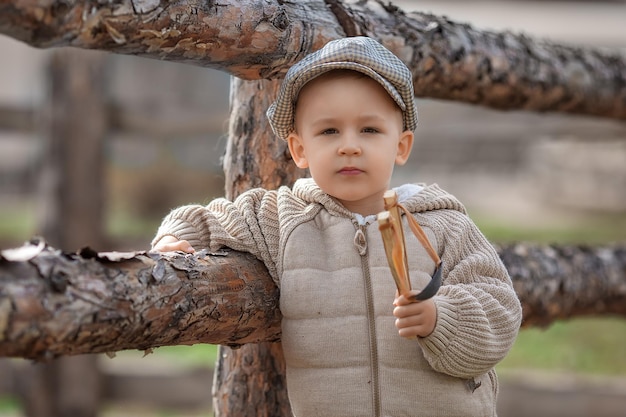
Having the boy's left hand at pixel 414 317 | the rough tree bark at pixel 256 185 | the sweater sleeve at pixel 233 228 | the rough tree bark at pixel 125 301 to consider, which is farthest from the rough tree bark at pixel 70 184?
the boy's left hand at pixel 414 317

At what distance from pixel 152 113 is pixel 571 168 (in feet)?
19.1

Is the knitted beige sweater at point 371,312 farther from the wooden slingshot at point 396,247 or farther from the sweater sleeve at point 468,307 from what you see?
the wooden slingshot at point 396,247

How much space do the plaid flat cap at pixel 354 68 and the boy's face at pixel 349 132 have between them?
0.03 m

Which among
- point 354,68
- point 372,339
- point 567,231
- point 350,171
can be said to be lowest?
point 567,231

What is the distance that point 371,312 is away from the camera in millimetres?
2002

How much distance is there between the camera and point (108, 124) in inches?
183

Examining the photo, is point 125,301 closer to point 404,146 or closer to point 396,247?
point 396,247

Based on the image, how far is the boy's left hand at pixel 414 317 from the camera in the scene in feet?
6.08

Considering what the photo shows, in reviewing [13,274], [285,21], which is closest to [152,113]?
[285,21]

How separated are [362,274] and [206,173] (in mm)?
7475

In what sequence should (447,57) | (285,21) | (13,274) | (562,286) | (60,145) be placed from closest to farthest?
(13,274), (285,21), (447,57), (562,286), (60,145)

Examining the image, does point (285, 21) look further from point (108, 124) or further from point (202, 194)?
point (202, 194)

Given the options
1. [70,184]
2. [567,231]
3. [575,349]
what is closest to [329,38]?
[70,184]

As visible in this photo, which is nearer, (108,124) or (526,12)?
(108,124)
